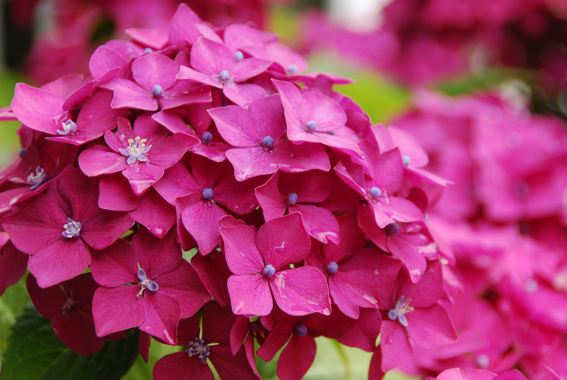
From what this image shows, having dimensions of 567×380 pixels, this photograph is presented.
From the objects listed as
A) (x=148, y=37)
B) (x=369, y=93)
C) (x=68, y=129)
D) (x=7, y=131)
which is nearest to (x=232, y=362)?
(x=68, y=129)

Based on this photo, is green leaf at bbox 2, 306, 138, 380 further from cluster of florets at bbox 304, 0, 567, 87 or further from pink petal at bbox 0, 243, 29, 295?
cluster of florets at bbox 304, 0, 567, 87

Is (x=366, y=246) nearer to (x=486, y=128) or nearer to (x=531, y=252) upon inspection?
(x=531, y=252)

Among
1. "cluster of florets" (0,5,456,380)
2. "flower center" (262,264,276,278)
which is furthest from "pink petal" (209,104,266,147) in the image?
"flower center" (262,264,276,278)

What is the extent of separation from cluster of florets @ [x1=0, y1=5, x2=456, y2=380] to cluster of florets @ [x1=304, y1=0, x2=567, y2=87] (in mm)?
1104

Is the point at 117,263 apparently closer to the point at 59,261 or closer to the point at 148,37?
the point at 59,261

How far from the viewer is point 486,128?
3.14ft

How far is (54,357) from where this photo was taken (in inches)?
18.7

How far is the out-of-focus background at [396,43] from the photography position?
118 centimetres

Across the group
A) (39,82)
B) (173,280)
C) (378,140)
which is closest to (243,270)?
(173,280)

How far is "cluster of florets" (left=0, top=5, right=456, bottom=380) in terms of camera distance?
0.40 metres

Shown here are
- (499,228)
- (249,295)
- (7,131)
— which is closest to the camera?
(249,295)

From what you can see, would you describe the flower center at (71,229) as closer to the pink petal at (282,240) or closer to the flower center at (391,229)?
the pink petal at (282,240)

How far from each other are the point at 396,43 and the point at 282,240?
140 centimetres

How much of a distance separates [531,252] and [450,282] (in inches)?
14.5
